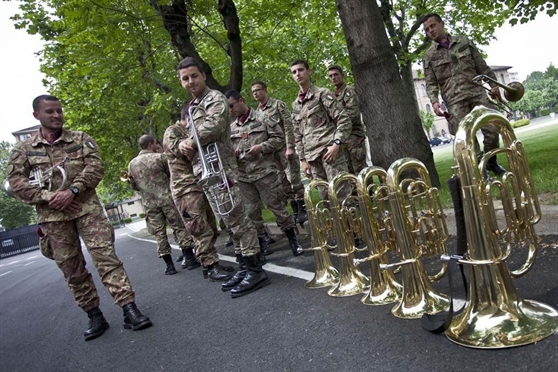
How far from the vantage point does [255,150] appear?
6.03 meters

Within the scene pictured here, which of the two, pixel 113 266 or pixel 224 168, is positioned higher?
pixel 224 168

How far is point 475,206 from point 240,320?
2.17m

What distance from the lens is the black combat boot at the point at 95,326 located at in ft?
14.3

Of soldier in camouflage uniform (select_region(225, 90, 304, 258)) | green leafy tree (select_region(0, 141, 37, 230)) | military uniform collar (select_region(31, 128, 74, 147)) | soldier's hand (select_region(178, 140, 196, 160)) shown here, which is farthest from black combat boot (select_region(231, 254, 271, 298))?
green leafy tree (select_region(0, 141, 37, 230))

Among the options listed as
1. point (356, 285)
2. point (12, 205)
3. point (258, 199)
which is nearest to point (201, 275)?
point (258, 199)

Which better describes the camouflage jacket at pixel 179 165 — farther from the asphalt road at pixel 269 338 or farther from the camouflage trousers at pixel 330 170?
the camouflage trousers at pixel 330 170

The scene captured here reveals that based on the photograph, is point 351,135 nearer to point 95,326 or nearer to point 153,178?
point 153,178

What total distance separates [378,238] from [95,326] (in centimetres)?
289

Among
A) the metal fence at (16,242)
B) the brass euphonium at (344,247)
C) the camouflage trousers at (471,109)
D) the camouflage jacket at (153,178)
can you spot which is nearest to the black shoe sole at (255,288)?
the brass euphonium at (344,247)

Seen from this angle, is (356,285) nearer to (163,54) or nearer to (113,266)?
(113,266)

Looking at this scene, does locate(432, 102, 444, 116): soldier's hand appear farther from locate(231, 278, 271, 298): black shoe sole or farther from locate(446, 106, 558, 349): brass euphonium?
locate(446, 106, 558, 349): brass euphonium

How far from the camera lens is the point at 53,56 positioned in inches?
629

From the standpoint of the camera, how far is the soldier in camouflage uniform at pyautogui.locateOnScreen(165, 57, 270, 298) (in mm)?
4559

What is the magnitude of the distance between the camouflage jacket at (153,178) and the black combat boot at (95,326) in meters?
Answer: 2.84
